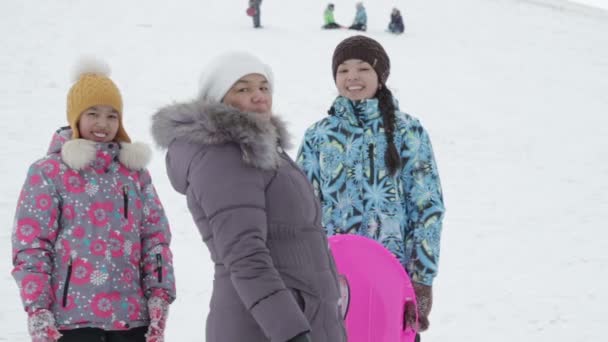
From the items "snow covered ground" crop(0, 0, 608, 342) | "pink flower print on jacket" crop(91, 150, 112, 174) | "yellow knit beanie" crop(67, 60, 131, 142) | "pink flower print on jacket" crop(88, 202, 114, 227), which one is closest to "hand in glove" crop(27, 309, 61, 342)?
"pink flower print on jacket" crop(88, 202, 114, 227)

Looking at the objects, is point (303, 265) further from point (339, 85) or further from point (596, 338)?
point (596, 338)

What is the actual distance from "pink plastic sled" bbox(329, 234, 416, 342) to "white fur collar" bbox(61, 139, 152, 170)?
88 cm

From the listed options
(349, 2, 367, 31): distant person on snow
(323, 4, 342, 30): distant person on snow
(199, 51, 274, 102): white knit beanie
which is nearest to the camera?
(199, 51, 274, 102): white knit beanie

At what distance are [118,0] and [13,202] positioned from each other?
1679cm

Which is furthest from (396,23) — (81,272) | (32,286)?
(32,286)

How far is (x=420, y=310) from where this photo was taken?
8.78ft

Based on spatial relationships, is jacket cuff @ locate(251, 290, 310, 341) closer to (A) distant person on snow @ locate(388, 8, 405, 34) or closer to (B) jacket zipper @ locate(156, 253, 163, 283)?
(B) jacket zipper @ locate(156, 253, 163, 283)

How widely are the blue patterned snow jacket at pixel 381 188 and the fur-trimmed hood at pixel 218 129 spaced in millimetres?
854

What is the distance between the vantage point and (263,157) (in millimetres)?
1810

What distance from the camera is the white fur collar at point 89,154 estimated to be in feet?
8.36

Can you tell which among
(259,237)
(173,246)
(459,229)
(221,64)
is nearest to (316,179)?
(221,64)

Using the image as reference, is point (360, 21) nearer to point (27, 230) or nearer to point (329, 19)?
point (329, 19)

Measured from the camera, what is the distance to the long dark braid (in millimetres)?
2703

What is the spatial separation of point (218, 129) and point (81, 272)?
1.05m
